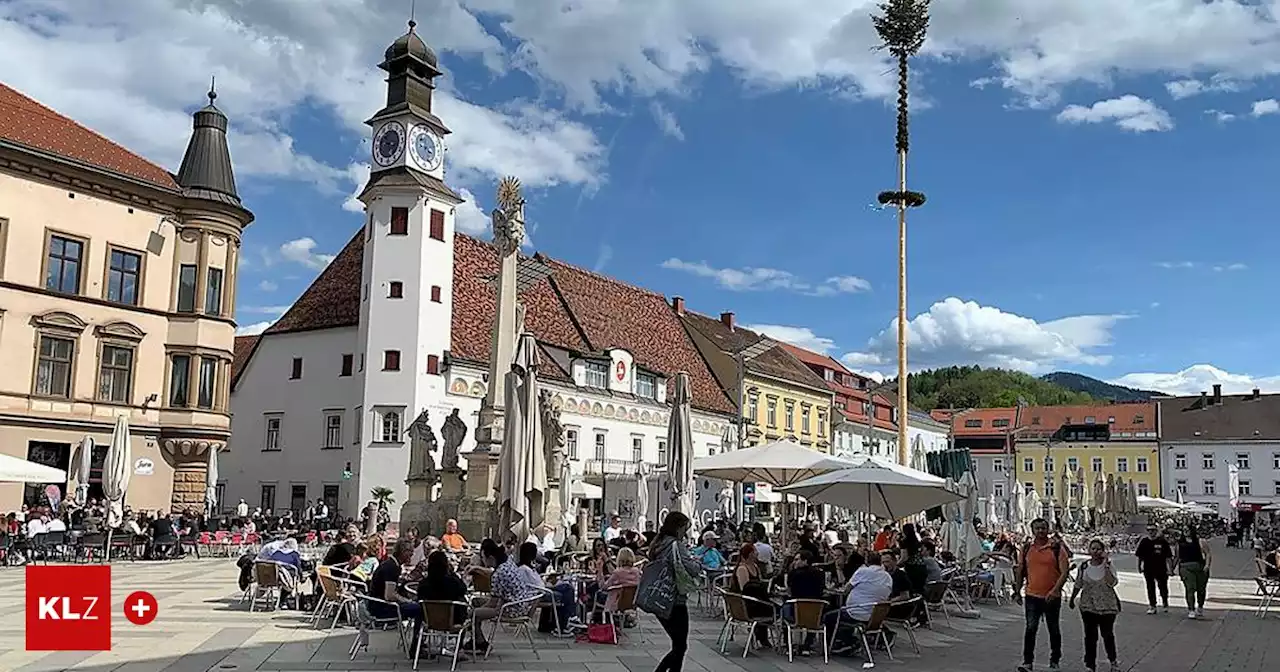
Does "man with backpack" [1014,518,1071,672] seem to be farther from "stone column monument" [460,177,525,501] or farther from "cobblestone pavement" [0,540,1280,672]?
"stone column monument" [460,177,525,501]

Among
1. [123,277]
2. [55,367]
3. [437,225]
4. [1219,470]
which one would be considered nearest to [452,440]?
[55,367]

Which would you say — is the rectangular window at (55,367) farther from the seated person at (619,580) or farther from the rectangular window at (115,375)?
the seated person at (619,580)

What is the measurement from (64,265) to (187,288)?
364 cm

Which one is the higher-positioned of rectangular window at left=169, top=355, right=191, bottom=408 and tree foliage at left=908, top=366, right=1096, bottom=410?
tree foliage at left=908, top=366, right=1096, bottom=410

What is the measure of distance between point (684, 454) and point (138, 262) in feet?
67.5

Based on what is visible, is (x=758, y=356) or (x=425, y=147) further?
(x=758, y=356)

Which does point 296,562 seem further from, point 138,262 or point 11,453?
point 138,262

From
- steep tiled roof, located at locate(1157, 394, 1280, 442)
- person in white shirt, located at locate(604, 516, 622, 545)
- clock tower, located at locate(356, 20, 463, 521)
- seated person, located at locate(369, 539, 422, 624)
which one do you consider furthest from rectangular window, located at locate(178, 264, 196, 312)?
steep tiled roof, located at locate(1157, 394, 1280, 442)

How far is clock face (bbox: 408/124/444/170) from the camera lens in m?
40.5

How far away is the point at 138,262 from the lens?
32656mm

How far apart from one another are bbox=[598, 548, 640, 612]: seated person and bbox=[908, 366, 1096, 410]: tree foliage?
9866cm

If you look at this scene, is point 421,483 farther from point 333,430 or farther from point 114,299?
point 333,430

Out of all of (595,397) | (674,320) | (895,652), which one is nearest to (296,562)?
(895,652)

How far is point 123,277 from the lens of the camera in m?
32.4
